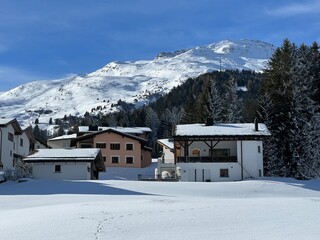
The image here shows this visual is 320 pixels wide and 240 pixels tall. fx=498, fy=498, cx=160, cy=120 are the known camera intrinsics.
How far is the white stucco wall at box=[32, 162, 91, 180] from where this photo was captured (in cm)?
4859

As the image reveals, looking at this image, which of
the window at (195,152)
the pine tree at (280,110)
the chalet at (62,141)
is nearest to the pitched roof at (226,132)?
the window at (195,152)

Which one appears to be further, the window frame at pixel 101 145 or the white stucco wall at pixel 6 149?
the window frame at pixel 101 145

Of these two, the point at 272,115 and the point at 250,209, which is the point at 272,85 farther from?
the point at 250,209

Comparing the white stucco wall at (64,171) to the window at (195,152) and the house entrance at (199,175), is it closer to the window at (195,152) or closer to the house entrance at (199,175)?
the house entrance at (199,175)

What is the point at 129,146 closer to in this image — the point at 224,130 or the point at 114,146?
the point at 114,146

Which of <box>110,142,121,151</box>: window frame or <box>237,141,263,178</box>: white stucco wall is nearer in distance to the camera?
<box>237,141,263,178</box>: white stucco wall

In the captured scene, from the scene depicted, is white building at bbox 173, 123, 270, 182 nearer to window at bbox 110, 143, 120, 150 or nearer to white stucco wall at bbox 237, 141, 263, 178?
white stucco wall at bbox 237, 141, 263, 178

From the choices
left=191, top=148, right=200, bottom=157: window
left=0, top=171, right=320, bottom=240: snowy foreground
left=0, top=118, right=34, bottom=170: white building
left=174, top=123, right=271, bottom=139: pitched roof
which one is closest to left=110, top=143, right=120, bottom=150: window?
left=0, top=118, right=34, bottom=170: white building

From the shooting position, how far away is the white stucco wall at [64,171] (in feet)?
159

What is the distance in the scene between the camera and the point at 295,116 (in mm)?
53000

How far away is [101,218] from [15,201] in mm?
13557

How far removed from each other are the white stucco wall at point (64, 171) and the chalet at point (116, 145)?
24339 millimetres

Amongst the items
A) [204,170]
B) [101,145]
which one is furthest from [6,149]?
[204,170]

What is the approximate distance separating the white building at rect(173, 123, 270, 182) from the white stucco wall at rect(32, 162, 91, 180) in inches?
380
